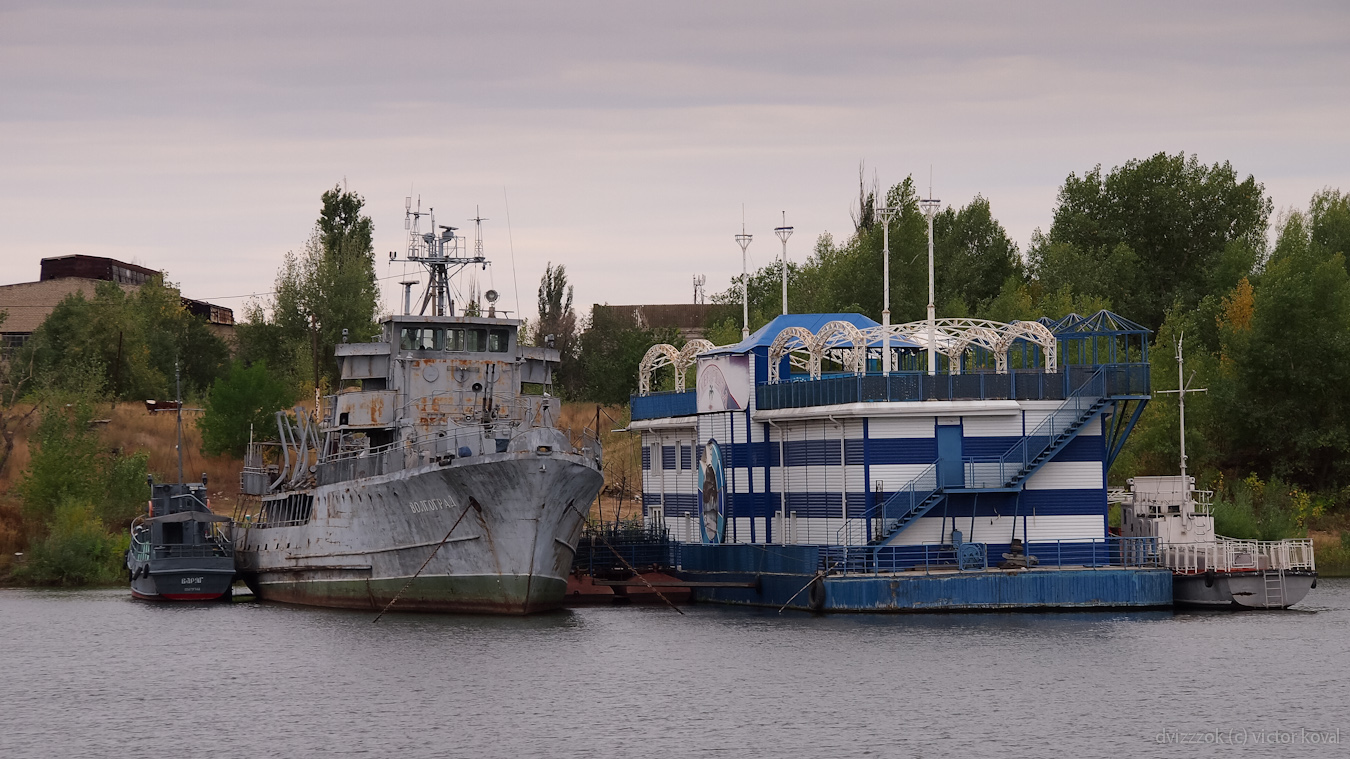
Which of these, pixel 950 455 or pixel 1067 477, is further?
pixel 1067 477

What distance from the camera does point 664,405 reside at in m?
66.4

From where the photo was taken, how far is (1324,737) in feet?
116

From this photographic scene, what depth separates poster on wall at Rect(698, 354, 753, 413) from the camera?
59031 millimetres

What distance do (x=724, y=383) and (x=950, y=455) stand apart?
9.03 metres

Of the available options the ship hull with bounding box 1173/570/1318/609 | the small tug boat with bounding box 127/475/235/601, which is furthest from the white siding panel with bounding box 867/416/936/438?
the small tug boat with bounding box 127/475/235/601

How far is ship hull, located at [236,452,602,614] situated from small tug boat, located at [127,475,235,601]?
27.8ft

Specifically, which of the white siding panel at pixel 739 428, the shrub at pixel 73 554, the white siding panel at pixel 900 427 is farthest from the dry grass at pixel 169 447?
the white siding panel at pixel 900 427

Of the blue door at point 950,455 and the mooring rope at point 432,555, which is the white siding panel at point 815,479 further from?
the mooring rope at point 432,555

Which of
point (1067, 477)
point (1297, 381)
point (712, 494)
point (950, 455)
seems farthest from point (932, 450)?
point (1297, 381)

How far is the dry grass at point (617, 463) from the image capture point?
8861cm

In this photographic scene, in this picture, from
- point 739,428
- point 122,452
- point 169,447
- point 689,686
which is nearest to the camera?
point 689,686

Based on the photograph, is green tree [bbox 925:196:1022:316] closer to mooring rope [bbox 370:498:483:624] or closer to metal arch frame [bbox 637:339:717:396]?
metal arch frame [bbox 637:339:717:396]

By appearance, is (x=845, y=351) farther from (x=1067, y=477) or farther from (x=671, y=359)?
(x=671, y=359)

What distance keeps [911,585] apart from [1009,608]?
10.6 ft
